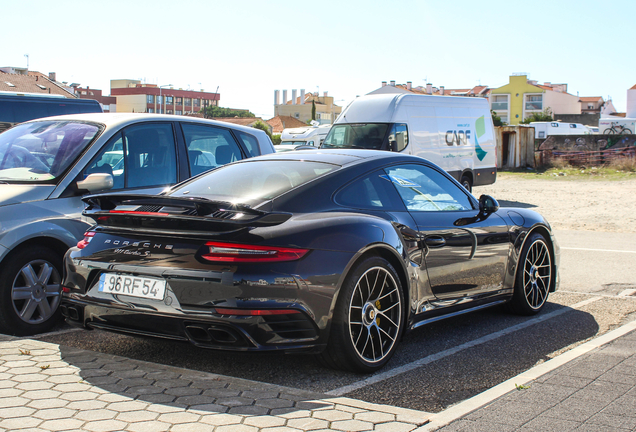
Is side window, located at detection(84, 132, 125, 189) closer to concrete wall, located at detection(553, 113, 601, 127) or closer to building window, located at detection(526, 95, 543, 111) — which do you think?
concrete wall, located at detection(553, 113, 601, 127)

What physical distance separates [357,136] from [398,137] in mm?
1136

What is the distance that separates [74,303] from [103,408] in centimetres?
100

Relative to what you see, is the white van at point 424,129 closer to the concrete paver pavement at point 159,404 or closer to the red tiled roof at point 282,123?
the concrete paver pavement at point 159,404

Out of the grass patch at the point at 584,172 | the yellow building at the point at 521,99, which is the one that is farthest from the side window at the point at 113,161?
the yellow building at the point at 521,99

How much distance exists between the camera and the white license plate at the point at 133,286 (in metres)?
3.75

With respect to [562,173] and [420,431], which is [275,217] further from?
[562,173]

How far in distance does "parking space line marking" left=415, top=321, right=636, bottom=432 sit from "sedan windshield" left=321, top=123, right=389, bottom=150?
11777 millimetres

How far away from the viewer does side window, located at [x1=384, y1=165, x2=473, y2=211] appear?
4773 millimetres

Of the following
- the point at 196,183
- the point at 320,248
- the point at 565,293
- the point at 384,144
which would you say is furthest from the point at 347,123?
the point at 320,248

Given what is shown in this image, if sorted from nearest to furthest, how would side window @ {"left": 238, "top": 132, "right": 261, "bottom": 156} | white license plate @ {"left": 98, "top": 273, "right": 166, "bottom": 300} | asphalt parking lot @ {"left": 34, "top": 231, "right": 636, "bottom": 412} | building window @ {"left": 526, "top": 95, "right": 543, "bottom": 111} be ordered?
white license plate @ {"left": 98, "top": 273, "right": 166, "bottom": 300}, asphalt parking lot @ {"left": 34, "top": 231, "right": 636, "bottom": 412}, side window @ {"left": 238, "top": 132, "right": 261, "bottom": 156}, building window @ {"left": 526, "top": 95, "right": 543, "bottom": 111}

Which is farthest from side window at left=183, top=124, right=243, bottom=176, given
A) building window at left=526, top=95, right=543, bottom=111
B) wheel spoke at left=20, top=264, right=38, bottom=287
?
building window at left=526, top=95, right=543, bottom=111

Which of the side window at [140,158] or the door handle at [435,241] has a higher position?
the side window at [140,158]

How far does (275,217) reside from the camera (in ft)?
12.3

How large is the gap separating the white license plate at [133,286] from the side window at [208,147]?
2380mm
